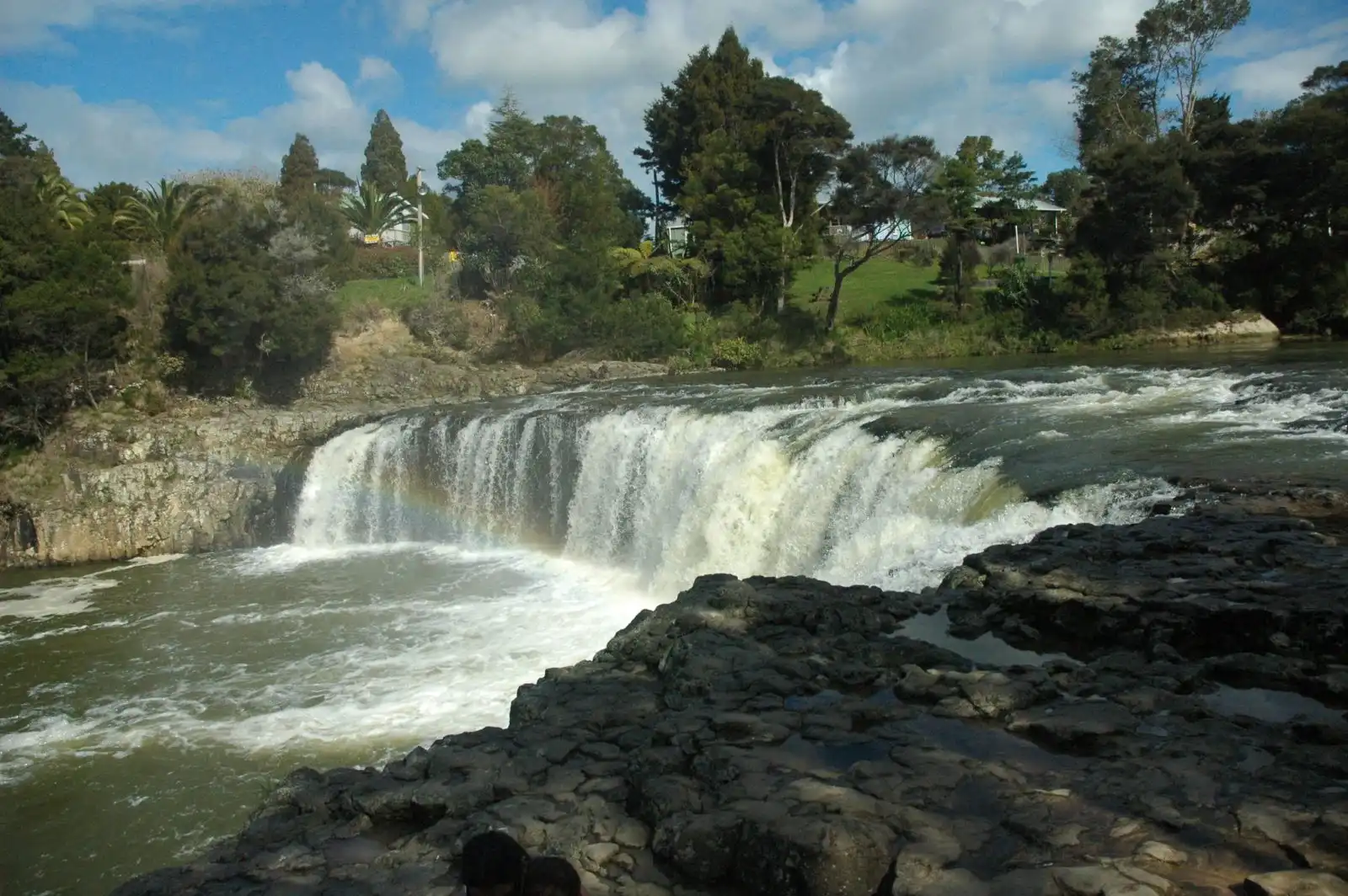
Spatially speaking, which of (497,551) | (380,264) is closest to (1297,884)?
(497,551)

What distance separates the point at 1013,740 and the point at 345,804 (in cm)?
339

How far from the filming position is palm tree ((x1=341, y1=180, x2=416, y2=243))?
1641 inches

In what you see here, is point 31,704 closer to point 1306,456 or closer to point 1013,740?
point 1013,740

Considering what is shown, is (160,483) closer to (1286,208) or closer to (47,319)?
(47,319)

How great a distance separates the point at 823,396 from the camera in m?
17.0

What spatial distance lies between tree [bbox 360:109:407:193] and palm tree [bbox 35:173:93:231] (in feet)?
120

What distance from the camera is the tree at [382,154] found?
62.7 meters

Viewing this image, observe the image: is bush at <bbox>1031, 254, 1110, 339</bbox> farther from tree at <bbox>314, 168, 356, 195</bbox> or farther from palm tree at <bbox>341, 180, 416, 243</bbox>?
tree at <bbox>314, 168, 356, 195</bbox>

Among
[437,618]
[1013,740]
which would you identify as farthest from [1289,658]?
[437,618]

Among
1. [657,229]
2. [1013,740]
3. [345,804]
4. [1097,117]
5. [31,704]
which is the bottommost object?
[31,704]

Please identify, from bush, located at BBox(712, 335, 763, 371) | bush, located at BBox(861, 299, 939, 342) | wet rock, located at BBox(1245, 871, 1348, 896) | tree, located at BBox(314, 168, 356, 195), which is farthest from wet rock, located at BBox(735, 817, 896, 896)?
tree, located at BBox(314, 168, 356, 195)

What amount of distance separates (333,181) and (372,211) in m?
17.7

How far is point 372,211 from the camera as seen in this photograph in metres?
42.1

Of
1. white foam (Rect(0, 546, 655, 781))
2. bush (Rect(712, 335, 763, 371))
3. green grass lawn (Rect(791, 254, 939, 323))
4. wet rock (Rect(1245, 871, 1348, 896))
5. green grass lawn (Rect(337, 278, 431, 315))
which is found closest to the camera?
wet rock (Rect(1245, 871, 1348, 896))
